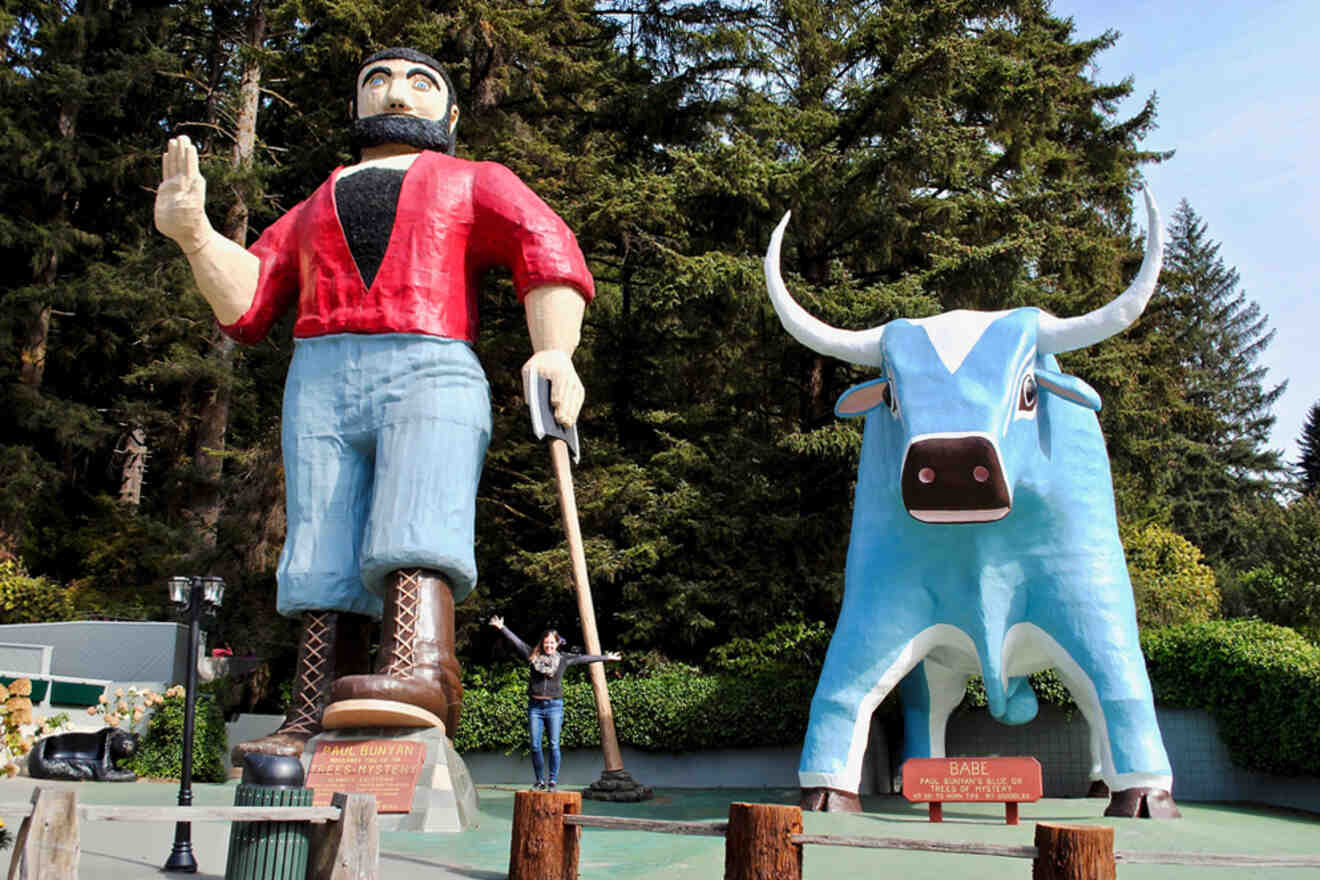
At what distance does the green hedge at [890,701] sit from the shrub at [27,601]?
784cm

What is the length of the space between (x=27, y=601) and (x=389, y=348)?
12.1m

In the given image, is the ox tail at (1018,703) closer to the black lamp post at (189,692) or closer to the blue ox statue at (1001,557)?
the blue ox statue at (1001,557)

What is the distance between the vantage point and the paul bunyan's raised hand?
7418 mm

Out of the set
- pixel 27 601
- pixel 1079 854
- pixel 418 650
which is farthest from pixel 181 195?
pixel 27 601

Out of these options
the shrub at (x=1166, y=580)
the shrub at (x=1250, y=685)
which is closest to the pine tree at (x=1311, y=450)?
the shrub at (x=1166, y=580)

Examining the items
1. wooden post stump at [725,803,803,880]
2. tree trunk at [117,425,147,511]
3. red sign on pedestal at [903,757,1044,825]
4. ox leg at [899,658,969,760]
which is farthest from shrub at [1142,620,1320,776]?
tree trunk at [117,425,147,511]

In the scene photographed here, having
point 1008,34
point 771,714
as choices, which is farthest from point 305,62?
point 771,714

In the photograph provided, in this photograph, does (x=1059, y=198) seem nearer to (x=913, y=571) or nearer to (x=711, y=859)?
(x=913, y=571)

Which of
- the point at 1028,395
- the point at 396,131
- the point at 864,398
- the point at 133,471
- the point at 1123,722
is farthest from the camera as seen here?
the point at 133,471

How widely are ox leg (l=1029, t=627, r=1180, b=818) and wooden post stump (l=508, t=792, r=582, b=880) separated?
388 centimetres

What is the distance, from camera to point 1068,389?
24.5 feet

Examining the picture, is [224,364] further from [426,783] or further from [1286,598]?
[1286,598]

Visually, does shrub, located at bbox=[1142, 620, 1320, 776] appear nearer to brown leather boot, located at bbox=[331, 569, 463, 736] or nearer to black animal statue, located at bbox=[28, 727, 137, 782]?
brown leather boot, located at bbox=[331, 569, 463, 736]

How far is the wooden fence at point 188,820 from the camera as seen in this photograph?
12.1ft
